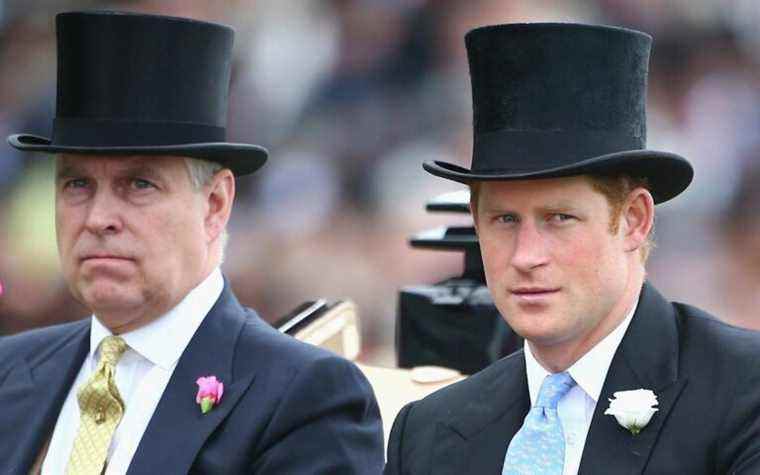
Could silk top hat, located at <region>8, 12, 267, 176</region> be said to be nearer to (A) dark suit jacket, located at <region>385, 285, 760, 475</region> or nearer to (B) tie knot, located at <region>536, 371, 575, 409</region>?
(A) dark suit jacket, located at <region>385, 285, 760, 475</region>

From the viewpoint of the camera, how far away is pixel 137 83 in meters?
4.25

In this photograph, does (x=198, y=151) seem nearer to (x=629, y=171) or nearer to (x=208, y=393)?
(x=208, y=393)

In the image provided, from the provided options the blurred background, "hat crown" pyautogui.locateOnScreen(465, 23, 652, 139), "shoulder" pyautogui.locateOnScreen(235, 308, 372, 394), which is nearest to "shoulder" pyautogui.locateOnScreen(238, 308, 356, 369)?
"shoulder" pyautogui.locateOnScreen(235, 308, 372, 394)

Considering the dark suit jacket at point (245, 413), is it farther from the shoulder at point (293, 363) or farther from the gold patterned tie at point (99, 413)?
the gold patterned tie at point (99, 413)

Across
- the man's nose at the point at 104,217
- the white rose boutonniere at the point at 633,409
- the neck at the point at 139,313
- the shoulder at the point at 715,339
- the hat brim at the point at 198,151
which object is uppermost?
the hat brim at the point at 198,151

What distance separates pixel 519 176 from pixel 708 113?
3.95 metres

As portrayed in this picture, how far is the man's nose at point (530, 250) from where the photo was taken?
11.1 feet

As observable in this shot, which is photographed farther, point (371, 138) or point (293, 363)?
point (371, 138)

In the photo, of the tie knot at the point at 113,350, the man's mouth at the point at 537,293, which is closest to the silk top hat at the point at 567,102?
the man's mouth at the point at 537,293

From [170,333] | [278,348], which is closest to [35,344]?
[170,333]

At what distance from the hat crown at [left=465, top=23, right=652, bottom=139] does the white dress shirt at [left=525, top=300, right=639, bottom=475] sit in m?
0.40

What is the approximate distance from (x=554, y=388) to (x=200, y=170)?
3.85ft

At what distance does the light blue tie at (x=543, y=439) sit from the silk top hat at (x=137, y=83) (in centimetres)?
108

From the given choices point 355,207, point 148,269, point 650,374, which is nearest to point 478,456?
point 650,374
